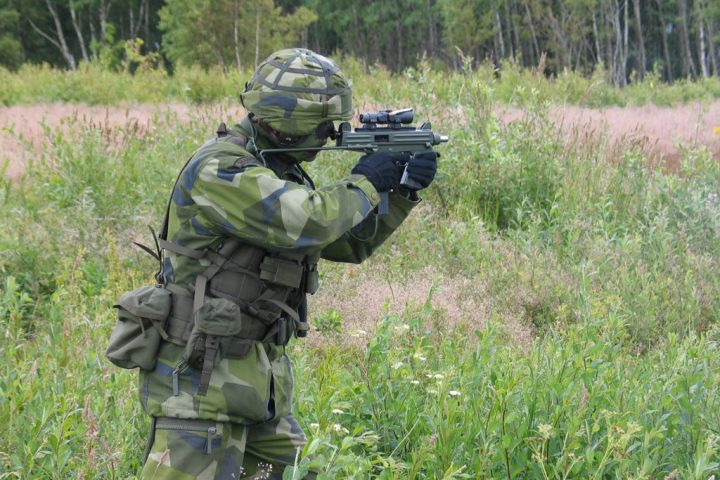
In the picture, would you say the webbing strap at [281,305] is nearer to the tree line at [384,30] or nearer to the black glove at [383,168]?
the black glove at [383,168]

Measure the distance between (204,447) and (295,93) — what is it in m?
1.32

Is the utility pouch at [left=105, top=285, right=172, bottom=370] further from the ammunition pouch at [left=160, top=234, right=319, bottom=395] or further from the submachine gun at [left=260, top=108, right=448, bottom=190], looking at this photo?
the submachine gun at [left=260, top=108, right=448, bottom=190]

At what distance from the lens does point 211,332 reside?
104 inches

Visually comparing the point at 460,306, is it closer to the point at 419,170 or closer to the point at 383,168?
the point at 419,170

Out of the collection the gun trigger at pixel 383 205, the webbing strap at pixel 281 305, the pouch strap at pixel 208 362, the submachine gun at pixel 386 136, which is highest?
the submachine gun at pixel 386 136

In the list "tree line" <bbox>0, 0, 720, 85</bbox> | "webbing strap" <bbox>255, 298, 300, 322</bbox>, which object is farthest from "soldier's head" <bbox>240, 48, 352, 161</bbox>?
"tree line" <bbox>0, 0, 720, 85</bbox>

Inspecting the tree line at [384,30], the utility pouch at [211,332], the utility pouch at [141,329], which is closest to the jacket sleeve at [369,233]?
the utility pouch at [211,332]

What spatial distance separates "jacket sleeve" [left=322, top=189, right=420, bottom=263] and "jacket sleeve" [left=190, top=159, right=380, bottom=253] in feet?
1.47

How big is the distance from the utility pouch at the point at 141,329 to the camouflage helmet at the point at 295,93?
2.52ft

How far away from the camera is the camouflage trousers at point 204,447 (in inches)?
103

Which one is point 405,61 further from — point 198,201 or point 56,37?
point 198,201

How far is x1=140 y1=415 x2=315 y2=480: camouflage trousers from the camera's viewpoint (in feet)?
8.56

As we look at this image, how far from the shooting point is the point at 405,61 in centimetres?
5591

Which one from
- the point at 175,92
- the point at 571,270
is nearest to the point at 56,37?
the point at 175,92
